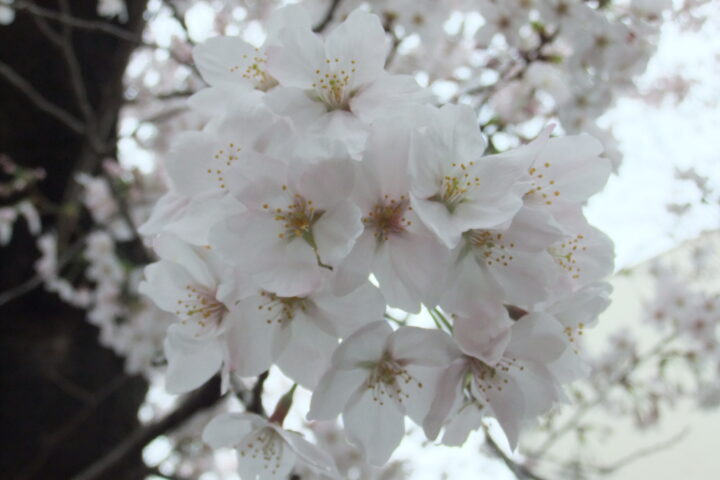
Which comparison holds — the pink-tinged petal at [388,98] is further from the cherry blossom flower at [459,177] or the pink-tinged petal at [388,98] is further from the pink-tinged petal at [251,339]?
the pink-tinged petal at [251,339]

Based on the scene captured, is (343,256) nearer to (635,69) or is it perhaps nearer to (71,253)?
(635,69)

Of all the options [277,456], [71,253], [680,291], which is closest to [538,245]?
[277,456]

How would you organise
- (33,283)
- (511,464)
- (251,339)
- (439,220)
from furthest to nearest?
(33,283), (511,464), (251,339), (439,220)

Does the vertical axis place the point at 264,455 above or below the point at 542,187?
below

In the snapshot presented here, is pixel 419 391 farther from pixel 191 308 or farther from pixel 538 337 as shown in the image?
pixel 191 308

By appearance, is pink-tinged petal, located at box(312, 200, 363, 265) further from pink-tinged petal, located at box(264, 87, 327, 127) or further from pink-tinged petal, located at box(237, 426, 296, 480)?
pink-tinged petal, located at box(237, 426, 296, 480)

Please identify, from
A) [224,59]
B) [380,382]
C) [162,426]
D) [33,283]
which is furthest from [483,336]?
[33,283]
